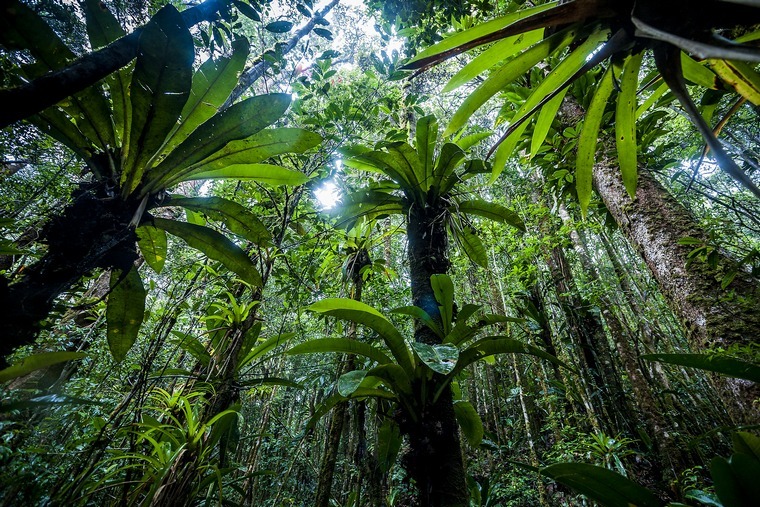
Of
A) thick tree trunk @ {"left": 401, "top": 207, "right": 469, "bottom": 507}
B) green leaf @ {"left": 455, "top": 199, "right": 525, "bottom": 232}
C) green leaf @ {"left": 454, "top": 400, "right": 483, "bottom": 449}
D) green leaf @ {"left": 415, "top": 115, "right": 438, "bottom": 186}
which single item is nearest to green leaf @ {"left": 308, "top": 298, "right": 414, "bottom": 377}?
thick tree trunk @ {"left": 401, "top": 207, "right": 469, "bottom": 507}

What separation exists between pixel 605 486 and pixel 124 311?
172 cm

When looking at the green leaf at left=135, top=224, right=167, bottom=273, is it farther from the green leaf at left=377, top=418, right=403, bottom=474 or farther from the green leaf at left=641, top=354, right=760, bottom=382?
the green leaf at left=641, top=354, right=760, bottom=382

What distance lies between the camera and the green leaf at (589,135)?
972 millimetres

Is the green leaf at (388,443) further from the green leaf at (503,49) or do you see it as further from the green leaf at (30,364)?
→ the green leaf at (503,49)

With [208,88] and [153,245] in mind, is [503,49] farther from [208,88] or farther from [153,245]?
[153,245]

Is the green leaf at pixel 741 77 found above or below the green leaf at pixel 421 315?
above

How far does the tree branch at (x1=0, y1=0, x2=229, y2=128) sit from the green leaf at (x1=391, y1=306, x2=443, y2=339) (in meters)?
1.19

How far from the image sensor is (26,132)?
2.04m

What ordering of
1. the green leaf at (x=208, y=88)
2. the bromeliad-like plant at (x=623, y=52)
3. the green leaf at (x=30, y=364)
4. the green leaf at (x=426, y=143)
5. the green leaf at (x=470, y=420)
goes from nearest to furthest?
the bromeliad-like plant at (x=623, y=52)
the green leaf at (x=30, y=364)
the green leaf at (x=208, y=88)
the green leaf at (x=470, y=420)
the green leaf at (x=426, y=143)

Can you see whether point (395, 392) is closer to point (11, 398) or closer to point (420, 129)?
point (11, 398)

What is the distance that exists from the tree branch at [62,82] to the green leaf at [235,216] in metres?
0.65

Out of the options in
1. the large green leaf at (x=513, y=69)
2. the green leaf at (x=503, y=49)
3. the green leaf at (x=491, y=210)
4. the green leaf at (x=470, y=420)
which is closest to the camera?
the large green leaf at (x=513, y=69)

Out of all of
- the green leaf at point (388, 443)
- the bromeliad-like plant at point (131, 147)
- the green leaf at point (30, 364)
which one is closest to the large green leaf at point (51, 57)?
the bromeliad-like plant at point (131, 147)

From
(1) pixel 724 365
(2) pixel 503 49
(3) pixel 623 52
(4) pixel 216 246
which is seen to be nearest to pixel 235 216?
(4) pixel 216 246
